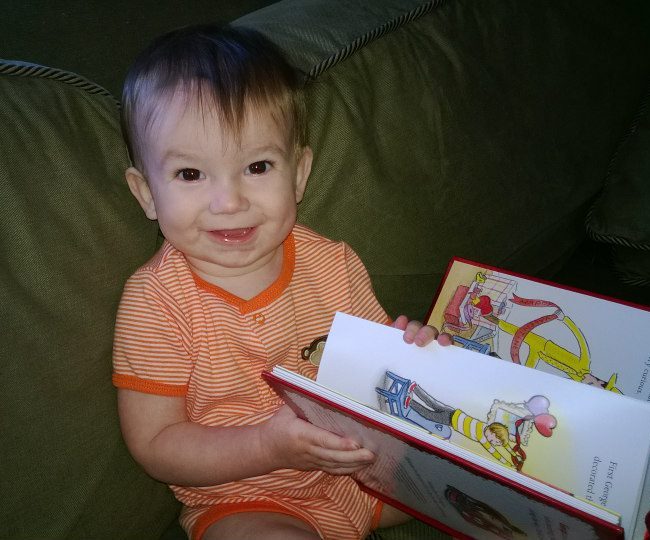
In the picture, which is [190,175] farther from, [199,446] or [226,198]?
[199,446]

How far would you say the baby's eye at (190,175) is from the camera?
780mm

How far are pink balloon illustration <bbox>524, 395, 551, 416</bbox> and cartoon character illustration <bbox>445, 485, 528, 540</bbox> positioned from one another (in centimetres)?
13

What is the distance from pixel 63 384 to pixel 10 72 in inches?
17.5

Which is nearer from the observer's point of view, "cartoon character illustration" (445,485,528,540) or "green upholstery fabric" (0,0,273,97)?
"cartoon character illustration" (445,485,528,540)

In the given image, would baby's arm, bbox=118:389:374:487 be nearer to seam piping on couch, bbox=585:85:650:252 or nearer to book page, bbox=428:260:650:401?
book page, bbox=428:260:650:401

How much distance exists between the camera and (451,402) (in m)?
0.73

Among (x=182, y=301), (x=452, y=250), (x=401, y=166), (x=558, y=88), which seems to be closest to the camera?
(x=182, y=301)

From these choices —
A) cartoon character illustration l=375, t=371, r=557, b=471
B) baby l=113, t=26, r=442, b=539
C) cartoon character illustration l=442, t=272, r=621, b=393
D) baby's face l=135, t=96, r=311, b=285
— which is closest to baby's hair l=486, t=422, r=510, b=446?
cartoon character illustration l=375, t=371, r=557, b=471

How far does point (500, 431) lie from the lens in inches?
27.9

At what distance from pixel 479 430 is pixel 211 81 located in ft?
1.95

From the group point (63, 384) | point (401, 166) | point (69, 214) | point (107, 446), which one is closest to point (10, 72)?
point (69, 214)

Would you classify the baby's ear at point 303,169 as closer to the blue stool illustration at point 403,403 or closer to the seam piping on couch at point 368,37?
the seam piping on couch at point 368,37

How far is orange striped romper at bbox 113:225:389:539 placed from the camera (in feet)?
2.66

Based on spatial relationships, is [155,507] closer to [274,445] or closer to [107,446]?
[107,446]
